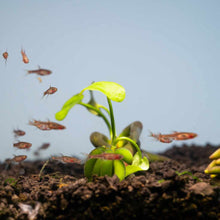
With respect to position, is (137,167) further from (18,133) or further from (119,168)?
(18,133)

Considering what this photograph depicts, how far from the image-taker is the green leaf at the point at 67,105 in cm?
280

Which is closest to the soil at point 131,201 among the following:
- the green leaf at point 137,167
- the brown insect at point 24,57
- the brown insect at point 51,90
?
the green leaf at point 137,167

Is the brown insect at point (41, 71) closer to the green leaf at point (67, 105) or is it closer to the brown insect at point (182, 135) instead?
the green leaf at point (67, 105)

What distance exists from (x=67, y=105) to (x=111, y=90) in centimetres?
54

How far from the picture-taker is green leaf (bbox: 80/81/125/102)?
291cm

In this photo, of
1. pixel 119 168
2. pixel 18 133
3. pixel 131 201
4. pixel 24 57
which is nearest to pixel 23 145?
pixel 18 133

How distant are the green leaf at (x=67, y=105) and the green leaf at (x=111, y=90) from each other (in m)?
0.18

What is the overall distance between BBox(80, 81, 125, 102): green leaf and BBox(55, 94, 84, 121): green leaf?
0.60 ft

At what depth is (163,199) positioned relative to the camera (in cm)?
226

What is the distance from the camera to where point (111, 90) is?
2.98 metres

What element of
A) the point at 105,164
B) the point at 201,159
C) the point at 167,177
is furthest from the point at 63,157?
the point at 201,159

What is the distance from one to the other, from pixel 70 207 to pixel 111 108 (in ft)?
4.84

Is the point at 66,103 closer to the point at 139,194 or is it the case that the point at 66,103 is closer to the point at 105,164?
the point at 105,164

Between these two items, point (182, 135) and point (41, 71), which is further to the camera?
point (41, 71)
